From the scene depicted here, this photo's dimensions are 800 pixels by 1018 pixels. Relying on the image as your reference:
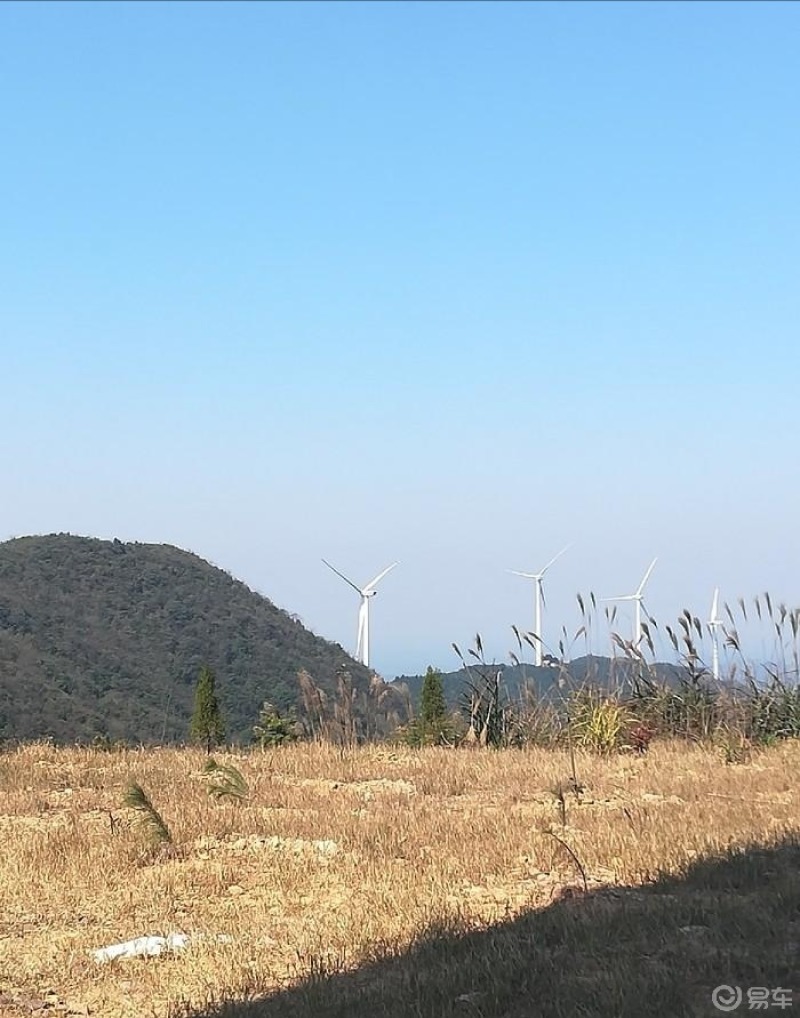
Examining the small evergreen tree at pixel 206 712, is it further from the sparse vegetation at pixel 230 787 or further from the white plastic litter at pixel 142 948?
the white plastic litter at pixel 142 948

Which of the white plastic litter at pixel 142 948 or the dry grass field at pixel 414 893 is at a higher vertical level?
the dry grass field at pixel 414 893

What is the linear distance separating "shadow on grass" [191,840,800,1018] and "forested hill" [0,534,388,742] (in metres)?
33.6

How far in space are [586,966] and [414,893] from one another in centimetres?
194

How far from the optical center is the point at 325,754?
14.6m

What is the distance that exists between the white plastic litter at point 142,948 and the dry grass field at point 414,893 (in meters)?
0.09

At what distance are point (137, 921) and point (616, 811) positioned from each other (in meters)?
4.18

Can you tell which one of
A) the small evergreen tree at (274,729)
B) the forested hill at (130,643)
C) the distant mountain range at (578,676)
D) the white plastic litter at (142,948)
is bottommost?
the white plastic litter at (142,948)

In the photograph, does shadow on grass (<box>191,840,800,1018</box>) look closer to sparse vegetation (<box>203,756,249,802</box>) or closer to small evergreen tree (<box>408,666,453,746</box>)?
sparse vegetation (<box>203,756,249,802</box>)

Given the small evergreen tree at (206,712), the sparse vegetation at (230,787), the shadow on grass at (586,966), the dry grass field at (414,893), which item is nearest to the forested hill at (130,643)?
the small evergreen tree at (206,712)

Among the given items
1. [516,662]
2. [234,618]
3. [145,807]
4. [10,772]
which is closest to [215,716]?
[516,662]

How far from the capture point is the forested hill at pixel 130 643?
45172mm

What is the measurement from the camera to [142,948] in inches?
252

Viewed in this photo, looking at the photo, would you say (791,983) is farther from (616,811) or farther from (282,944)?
(616,811)

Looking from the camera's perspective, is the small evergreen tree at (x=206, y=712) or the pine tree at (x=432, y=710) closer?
the pine tree at (x=432, y=710)
